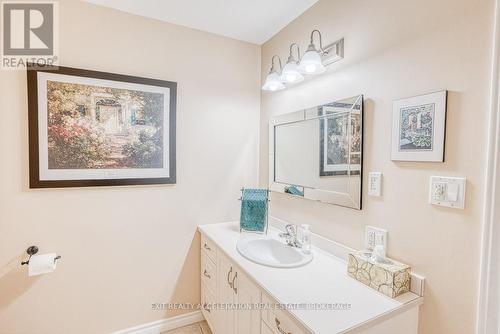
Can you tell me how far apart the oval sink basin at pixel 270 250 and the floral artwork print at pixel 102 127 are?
0.88 metres

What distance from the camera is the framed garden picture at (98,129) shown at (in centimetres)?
150

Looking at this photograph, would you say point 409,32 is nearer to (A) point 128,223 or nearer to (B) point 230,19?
(B) point 230,19

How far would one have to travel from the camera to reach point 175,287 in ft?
6.39

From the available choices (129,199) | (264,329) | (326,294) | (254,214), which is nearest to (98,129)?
(129,199)

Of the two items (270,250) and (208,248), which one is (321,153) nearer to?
(270,250)

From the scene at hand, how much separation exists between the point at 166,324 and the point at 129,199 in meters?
1.03

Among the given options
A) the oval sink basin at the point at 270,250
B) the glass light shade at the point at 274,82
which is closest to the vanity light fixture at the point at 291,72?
the glass light shade at the point at 274,82

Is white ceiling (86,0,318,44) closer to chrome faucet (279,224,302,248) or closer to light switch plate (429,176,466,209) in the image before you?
light switch plate (429,176,466,209)

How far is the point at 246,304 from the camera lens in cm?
129

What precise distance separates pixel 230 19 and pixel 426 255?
1902 millimetres

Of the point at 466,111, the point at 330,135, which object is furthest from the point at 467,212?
the point at 330,135

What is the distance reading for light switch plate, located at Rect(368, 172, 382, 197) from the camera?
1228mm

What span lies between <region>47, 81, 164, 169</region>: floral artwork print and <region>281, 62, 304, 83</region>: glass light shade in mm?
925

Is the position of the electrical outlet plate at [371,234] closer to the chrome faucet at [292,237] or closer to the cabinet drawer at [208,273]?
the chrome faucet at [292,237]
